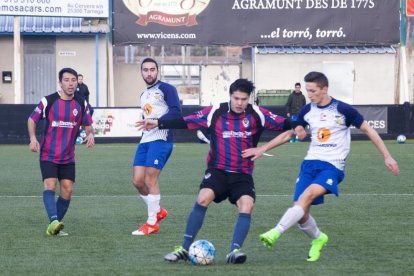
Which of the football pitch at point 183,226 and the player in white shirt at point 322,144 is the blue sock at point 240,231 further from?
the player in white shirt at point 322,144

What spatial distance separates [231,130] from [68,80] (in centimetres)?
257

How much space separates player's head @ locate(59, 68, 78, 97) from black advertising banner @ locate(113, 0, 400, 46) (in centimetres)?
→ 2436

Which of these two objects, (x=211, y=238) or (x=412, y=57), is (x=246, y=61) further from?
(x=211, y=238)

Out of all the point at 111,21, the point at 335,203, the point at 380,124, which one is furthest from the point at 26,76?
the point at 335,203

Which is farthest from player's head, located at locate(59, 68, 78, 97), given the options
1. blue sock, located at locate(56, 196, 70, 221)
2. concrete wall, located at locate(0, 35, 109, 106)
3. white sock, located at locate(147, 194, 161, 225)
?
concrete wall, located at locate(0, 35, 109, 106)

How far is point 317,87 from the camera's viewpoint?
9.10 meters

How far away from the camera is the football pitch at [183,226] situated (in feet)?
28.2

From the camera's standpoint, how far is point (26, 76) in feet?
122

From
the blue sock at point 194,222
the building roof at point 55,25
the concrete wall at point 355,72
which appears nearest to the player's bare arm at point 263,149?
the blue sock at point 194,222

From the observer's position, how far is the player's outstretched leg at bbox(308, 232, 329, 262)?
8984 mm

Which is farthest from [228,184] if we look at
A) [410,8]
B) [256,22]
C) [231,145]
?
[410,8]

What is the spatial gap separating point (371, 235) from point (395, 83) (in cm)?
2768

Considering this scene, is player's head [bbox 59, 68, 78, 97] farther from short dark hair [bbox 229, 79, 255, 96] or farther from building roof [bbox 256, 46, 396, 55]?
building roof [bbox 256, 46, 396, 55]

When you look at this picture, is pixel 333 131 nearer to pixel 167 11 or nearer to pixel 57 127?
pixel 57 127
